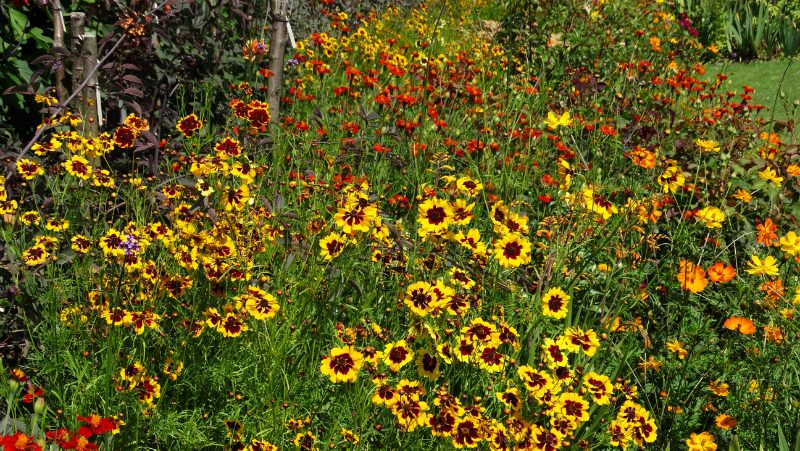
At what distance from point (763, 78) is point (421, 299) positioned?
7015 millimetres

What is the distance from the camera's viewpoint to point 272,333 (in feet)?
5.05

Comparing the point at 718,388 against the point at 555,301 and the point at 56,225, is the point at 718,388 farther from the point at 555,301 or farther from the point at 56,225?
the point at 56,225

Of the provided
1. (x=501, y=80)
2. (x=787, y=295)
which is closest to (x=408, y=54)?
(x=501, y=80)

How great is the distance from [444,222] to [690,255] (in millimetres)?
1418

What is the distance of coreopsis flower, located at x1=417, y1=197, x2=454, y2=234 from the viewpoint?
1.59m

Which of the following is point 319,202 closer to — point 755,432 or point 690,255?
point 690,255

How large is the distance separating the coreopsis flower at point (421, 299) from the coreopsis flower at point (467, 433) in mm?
264

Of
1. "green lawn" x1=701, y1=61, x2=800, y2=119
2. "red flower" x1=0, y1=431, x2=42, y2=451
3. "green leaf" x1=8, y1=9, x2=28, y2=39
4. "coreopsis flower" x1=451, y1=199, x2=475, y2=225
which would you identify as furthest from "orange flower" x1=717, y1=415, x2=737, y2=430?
"green lawn" x1=701, y1=61, x2=800, y2=119

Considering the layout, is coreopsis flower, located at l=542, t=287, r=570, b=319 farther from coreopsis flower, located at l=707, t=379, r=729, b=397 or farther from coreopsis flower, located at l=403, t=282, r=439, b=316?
coreopsis flower, located at l=707, t=379, r=729, b=397

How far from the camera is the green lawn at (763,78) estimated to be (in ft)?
19.7

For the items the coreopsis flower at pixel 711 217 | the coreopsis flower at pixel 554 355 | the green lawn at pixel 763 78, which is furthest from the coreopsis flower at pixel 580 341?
the green lawn at pixel 763 78

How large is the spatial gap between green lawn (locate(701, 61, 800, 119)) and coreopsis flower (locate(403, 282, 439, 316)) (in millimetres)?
5126

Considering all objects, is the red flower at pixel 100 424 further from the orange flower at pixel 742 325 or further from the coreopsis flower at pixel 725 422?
the orange flower at pixel 742 325

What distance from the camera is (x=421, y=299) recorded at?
1490mm
